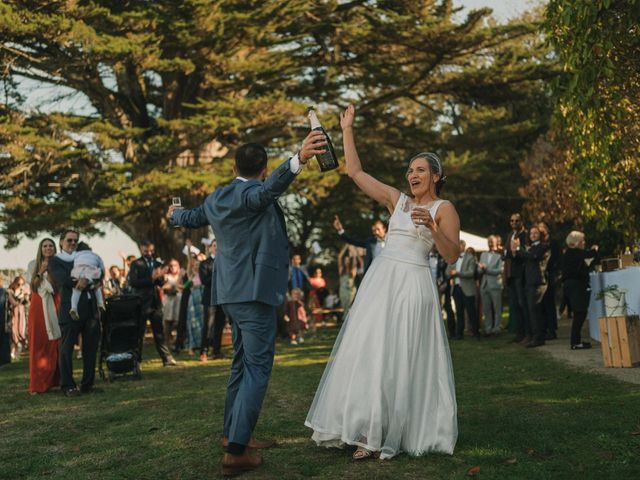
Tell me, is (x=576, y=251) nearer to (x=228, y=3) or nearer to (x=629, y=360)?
(x=629, y=360)

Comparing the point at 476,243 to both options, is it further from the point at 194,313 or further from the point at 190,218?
the point at 190,218

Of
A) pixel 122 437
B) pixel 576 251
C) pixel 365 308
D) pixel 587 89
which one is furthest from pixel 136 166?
pixel 365 308

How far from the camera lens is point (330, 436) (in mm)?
5637

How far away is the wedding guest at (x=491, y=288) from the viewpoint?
16859 mm

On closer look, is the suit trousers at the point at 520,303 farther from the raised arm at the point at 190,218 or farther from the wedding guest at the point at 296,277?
the raised arm at the point at 190,218

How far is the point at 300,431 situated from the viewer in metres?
6.70

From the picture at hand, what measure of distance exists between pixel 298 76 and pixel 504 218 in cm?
1894

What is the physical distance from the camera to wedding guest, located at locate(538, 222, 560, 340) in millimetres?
14297

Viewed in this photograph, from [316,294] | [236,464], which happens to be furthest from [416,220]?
[316,294]

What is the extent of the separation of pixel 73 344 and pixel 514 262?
747 cm

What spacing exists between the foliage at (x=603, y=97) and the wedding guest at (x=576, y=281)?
0.67 m

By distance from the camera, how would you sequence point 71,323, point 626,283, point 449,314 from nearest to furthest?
point 71,323
point 626,283
point 449,314

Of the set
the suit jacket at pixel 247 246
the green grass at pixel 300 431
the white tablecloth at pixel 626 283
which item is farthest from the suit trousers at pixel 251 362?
the white tablecloth at pixel 626 283

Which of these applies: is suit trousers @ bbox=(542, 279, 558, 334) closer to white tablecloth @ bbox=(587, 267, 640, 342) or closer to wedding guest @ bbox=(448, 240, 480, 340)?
white tablecloth @ bbox=(587, 267, 640, 342)
